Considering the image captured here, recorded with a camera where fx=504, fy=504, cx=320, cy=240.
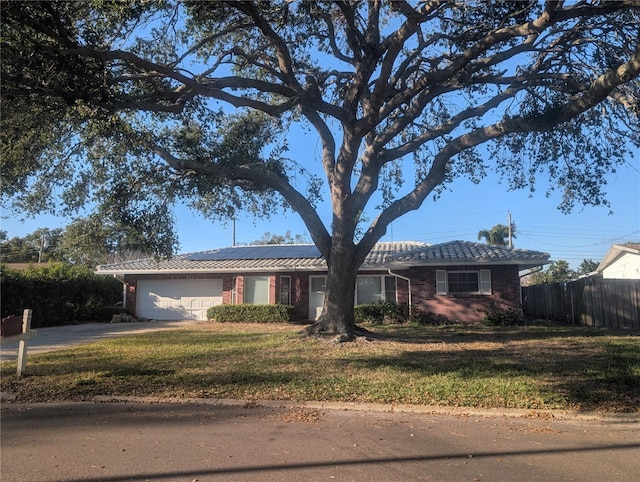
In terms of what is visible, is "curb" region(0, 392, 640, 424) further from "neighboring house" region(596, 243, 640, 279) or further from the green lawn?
"neighboring house" region(596, 243, 640, 279)

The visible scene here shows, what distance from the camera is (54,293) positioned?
21.4 meters

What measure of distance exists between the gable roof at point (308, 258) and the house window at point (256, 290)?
747 mm

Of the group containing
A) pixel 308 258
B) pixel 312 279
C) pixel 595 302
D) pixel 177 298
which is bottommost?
pixel 595 302

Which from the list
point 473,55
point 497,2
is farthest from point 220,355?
point 497,2

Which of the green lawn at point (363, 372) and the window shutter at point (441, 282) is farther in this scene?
the window shutter at point (441, 282)

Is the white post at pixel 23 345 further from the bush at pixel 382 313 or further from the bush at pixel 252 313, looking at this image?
the bush at pixel 382 313

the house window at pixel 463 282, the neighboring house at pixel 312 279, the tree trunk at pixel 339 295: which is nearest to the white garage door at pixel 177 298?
the neighboring house at pixel 312 279

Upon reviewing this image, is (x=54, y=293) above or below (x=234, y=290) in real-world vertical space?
below

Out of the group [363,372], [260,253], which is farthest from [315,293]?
[363,372]

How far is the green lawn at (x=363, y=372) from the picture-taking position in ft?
24.2

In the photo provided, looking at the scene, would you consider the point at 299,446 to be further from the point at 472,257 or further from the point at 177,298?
the point at 177,298

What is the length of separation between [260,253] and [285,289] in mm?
3575

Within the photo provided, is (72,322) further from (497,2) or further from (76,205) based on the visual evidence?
(497,2)

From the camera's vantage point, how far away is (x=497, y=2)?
10.8 m
